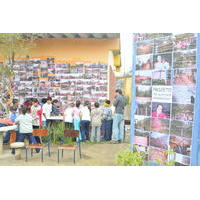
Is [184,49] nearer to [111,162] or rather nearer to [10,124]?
[111,162]

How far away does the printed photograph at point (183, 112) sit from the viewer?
4.95 m

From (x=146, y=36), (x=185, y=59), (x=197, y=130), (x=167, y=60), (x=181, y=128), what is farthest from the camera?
(x=146, y=36)

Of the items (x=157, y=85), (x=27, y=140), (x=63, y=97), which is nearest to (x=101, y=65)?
(x=63, y=97)

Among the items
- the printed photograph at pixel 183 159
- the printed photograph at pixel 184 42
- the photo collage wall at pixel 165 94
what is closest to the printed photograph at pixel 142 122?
the photo collage wall at pixel 165 94

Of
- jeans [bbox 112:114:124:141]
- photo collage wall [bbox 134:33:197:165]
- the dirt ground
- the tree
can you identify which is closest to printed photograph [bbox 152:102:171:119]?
photo collage wall [bbox 134:33:197:165]

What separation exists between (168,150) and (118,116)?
327 cm

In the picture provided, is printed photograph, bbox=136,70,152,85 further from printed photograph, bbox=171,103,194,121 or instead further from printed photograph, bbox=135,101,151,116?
printed photograph, bbox=171,103,194,121

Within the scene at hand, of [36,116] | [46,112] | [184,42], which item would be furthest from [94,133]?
[184,42]

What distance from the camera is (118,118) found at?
844cm

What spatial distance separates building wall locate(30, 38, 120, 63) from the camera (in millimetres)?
10062

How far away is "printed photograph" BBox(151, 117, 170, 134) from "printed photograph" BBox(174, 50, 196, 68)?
103 cm

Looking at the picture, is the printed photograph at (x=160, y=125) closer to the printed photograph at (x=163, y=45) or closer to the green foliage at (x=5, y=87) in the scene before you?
the printed photograph at (x=163, y=45)

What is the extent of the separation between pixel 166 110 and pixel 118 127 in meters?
3.28

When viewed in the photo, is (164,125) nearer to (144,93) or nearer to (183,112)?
(183,112)
